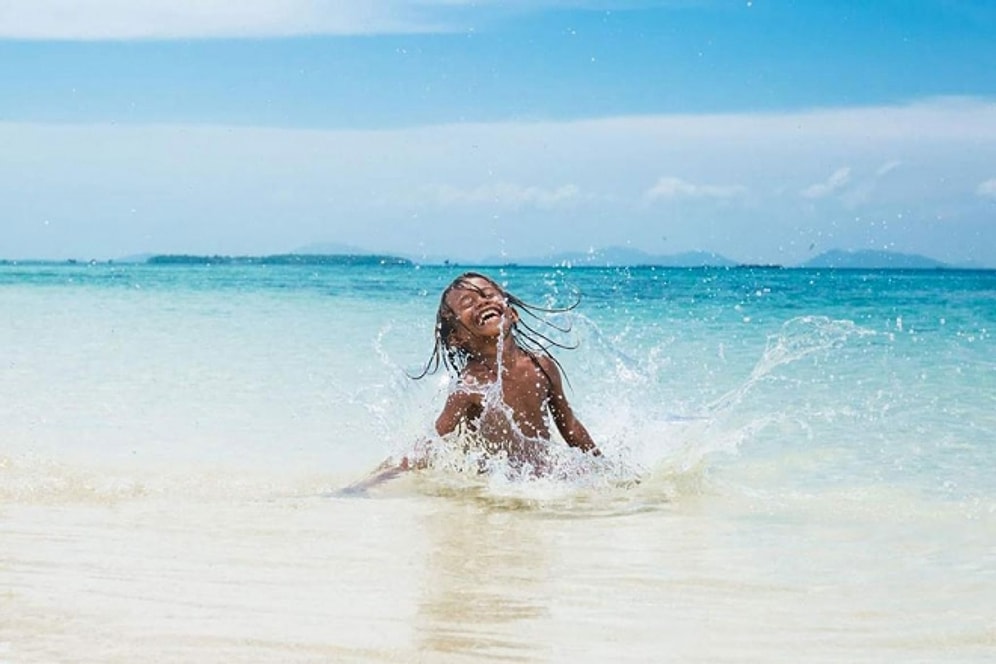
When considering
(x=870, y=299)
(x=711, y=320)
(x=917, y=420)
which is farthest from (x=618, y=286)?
(x=917, y=420)

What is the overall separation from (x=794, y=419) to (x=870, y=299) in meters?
28.8

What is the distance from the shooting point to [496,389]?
668 cm

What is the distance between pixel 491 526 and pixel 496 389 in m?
1.11

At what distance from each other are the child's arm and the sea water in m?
0.21

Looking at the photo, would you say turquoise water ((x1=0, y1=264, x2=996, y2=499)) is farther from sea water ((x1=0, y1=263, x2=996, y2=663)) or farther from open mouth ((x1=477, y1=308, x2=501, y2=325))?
open mouth ((x1=477, y1=308, x2=501, y2=325))

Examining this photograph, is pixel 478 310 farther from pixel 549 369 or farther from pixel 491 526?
pixel 491 526

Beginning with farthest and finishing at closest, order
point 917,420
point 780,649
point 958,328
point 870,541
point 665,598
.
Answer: point 958,328, point 917,420, point 870,541, point 665,598, point 780,649

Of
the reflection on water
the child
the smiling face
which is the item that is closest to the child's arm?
the child

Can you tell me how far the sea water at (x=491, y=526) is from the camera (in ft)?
12.7

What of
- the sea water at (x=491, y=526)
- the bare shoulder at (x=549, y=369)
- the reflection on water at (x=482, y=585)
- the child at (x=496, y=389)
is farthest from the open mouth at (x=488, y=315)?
the reflection on water at (x=482, y=585)

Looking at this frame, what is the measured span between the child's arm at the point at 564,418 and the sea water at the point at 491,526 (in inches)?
8.2

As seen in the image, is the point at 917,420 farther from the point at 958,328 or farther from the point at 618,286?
the point at 618,286

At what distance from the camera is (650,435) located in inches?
307

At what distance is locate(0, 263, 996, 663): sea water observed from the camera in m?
3.86
